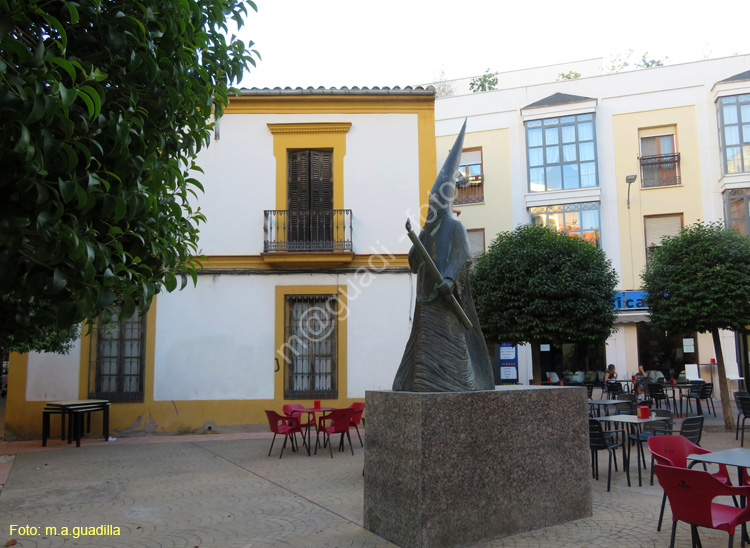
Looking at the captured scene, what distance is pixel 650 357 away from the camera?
19891mm

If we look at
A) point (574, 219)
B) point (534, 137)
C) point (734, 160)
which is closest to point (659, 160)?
point (734, 160)

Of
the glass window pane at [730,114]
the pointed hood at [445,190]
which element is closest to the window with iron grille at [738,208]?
A: the glass window pane at [730,114]

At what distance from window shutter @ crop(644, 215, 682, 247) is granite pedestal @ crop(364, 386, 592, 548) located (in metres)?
16.0

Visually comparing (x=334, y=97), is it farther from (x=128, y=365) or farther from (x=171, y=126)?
(x=171, y=126)

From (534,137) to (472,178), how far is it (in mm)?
2581

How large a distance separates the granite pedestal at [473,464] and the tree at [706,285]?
733 centimetres

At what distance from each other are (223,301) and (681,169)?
15.5m

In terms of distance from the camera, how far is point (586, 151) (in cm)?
2047

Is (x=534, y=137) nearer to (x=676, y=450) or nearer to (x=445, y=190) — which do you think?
(x=445, y=190)

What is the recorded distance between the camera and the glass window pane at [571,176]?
2050 cm

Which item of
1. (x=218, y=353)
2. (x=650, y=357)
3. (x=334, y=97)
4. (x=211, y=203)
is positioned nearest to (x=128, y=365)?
(x=218, y=353)

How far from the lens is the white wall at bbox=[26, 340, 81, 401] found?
12.5m

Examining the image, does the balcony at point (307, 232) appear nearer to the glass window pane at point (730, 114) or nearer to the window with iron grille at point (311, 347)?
the window with iron grille at point (311, 347)

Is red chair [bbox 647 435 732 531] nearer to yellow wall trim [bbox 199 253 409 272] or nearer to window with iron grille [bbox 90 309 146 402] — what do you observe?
yellow wall trim [bbox 199 253 409 272]
